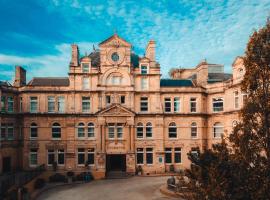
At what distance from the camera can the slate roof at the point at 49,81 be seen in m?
41.5

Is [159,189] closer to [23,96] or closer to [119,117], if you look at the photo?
[119,117]

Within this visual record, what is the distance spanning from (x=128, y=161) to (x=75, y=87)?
13.8 metres

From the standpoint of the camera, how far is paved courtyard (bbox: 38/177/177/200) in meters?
27.4

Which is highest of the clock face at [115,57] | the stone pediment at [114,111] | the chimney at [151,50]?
the chimney at [151,50]

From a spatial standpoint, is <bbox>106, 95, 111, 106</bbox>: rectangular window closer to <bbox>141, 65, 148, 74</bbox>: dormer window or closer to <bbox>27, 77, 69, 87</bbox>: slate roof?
<bbox>141, 65, 148, 74</bbox>: dormer window

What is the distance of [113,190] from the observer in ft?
98.9

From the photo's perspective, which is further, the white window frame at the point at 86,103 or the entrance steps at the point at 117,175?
the white window frame at the point at 86,103

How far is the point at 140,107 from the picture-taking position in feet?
133

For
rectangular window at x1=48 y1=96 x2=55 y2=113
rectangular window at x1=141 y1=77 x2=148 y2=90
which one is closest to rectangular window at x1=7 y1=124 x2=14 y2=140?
rectangular window at x1=48 y1=96 x2=55 y2=113

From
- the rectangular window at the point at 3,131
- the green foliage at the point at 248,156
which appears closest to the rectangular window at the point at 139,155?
the rectangular window at the point at 3,131

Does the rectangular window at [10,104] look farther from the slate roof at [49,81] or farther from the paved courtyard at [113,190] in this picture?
the paved courtyard at [113,190]

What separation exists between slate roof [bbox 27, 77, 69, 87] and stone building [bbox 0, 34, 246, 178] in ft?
1.18

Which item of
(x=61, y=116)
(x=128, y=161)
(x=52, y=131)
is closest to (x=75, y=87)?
(x=61, y=116)

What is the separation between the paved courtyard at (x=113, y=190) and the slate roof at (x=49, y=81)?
54.9 feet
